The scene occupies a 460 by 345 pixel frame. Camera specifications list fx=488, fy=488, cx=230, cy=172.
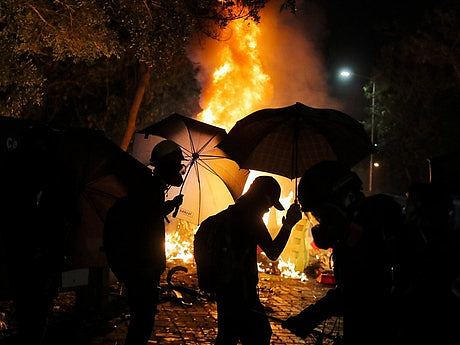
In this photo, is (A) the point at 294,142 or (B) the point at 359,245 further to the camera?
(A) the point at 294,142

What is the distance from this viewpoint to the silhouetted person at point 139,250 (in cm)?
400

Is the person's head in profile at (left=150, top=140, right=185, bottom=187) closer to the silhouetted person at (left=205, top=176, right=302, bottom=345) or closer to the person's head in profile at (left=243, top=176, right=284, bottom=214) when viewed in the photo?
the silhouetted person at (left=205, top=176, right=302, bottom=345)

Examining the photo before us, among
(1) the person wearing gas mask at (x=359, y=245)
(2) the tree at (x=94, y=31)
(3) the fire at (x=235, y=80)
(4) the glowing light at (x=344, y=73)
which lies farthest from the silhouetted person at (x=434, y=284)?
(4) the glowing light at (x=344, y=73)

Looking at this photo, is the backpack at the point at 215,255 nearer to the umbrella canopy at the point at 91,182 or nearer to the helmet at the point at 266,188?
the helmet at the point at 266,188

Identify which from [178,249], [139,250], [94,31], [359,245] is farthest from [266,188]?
[178,249]

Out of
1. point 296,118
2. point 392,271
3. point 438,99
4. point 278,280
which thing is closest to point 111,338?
point 296,118

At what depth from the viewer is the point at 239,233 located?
413cm

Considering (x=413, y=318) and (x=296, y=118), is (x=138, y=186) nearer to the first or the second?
(x=296, y=118)

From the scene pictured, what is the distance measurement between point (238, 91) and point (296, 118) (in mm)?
14203

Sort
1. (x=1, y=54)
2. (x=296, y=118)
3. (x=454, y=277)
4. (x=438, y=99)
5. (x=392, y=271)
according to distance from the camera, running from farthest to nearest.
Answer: (x=438, y=99), (x=1, y=54), (x=296, y=118), (x=392, y=271), (x=454, y=277)

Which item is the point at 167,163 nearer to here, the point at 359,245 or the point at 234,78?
the point at 359,245

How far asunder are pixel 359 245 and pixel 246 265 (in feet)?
5.26

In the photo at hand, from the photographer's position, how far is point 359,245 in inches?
107

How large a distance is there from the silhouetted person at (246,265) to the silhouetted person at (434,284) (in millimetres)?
1558
